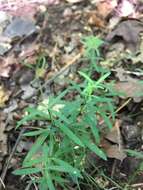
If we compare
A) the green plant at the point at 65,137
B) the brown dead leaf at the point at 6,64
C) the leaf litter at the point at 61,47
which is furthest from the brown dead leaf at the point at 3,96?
the green plant at the point at 65,137

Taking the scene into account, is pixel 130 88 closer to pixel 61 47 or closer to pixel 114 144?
pixel 114 144

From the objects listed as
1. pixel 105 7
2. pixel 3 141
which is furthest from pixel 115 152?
pixel 105 7

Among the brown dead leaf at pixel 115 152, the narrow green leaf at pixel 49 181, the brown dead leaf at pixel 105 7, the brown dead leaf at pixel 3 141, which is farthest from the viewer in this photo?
the brown dead leaf at pixel 105 7

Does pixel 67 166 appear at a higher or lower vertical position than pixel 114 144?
higher

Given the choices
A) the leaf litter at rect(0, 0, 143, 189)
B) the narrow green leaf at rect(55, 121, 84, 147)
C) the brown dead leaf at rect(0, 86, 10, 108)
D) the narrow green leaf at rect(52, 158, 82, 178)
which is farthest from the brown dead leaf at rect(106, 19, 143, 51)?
the narrow green leaf at rect(52, 158, 82, 178)

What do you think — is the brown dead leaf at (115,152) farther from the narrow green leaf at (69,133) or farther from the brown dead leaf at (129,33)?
the brown dead leaf at (129,33)

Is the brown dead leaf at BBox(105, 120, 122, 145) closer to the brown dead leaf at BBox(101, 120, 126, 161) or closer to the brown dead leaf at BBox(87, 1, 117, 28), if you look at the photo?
the brown dead leaf at BBox(101, 120, 126, 161)

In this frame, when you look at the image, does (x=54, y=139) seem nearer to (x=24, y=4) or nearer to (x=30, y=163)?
(x=30, y=163)

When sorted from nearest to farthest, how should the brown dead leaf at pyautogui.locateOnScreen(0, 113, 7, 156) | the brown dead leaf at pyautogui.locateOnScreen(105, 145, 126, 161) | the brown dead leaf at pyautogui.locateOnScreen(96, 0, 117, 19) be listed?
the brown dead leaf at pyautogui.locateOnScreen(105, 145, 126, 161) < the brown dead leaf at pyautogui.locateOnScreen(0, 113, 7, 156) < the brown dead leaf at pyautogui.locateOnScreen(96, 0, 117, 19)
